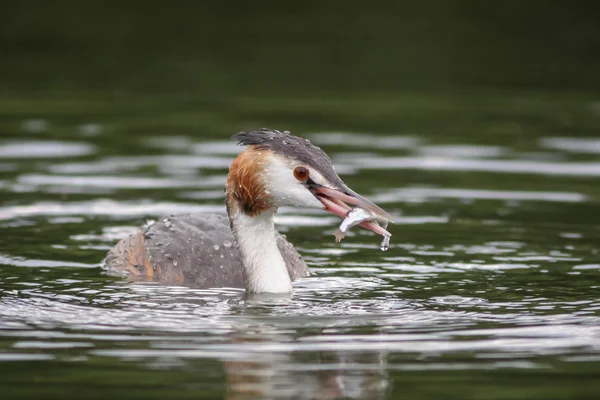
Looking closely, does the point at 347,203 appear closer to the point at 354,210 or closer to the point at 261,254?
the point at 354,210

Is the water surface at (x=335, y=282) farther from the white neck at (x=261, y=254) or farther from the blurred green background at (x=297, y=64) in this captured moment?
the blurred green background at (x=297, y=64)

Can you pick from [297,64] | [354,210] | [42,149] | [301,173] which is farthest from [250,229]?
[297,64]

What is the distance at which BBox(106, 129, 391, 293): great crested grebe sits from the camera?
31.8 feet

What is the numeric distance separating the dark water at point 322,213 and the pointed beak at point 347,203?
64 centimetres

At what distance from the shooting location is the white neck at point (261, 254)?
10391mm

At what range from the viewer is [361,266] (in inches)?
461

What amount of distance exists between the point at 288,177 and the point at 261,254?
3.01 feet

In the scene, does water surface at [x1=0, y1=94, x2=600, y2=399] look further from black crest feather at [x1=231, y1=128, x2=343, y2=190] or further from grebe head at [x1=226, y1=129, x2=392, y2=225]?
black crest feather at [x1=231, y1=128, x2=343, y2=190]

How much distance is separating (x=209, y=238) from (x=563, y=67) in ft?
54.6

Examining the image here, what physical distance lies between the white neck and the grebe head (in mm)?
209

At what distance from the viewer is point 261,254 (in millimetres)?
10438

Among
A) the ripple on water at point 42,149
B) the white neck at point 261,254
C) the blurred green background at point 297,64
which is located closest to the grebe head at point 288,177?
the white neck at point 261,254

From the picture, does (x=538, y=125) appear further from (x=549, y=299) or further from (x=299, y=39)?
(x=299, y=39)

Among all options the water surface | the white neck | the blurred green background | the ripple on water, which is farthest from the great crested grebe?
the blurred green background
